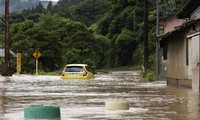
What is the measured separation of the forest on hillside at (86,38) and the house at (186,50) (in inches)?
1002

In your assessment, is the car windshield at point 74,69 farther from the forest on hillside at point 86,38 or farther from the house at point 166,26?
the forest on hillside at point 86,38

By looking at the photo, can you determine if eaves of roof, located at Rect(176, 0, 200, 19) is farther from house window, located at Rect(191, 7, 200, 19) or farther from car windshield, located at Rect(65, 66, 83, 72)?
car windshield, located at Rect(65, 66, 83, 72)

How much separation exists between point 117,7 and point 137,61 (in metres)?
10.6

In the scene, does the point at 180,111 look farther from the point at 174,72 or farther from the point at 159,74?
the point at 159,74

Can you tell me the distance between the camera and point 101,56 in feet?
338

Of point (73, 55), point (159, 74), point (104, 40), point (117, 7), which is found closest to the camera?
point (159, 74)

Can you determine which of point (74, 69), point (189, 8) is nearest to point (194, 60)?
point (189, 8)

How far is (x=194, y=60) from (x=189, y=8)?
4877 mm

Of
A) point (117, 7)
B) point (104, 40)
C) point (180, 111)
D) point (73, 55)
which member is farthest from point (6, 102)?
point (104, 40)

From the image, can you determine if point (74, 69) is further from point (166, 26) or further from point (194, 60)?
point (166, 26)

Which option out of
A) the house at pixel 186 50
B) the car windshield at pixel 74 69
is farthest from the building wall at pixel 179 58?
the car windshield at pixel 74 69

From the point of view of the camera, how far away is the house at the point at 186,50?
20859 millimetres

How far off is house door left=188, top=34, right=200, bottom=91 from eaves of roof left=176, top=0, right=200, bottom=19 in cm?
273

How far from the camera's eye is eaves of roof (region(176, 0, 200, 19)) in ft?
80.7
